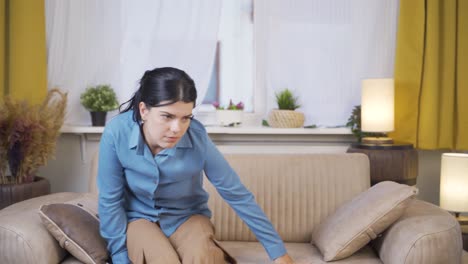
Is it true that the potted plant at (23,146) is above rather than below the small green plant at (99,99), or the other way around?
below

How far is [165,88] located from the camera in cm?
171

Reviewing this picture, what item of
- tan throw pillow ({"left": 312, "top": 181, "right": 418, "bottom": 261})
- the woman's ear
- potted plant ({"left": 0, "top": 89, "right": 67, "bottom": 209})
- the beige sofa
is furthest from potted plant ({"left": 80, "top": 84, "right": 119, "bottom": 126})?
tan throw pillow ({"left": 312, "top": 181, "right": 418, "bottom": 261})

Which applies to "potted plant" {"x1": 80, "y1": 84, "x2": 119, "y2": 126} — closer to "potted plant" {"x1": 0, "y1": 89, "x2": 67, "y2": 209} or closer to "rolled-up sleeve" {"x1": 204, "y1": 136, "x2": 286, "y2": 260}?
"potted plant" {"x1": 0, "y1": 89, "x2": 67, "y2": 209}

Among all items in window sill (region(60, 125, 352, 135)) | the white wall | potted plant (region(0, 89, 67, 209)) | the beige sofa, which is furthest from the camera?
the white wall

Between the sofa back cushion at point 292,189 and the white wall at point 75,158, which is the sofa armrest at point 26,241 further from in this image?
the white wall at point 75,158

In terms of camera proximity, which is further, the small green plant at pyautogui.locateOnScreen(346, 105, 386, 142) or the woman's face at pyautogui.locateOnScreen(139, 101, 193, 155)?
the small green plant at pyautogui.locateOnScreen(346, 105, 386, 142)

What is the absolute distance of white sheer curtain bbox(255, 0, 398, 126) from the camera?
10.4 ft

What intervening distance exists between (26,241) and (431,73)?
2251 millimetres

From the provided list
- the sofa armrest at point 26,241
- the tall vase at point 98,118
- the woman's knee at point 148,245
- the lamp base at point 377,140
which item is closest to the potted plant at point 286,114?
the lamp base at point 377,140

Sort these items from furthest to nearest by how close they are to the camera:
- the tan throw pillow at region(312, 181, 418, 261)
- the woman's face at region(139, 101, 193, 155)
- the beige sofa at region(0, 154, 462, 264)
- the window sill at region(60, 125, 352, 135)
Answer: the window sill at region(60, 125, 352, 135) → the beige sofa at region(0, 154, 462, 264) → the tan throw pillow at region(312, 181, 418, 261) → the woman's face at region(139, 101, 193, 155)

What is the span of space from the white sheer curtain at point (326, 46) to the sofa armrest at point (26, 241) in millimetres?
1653

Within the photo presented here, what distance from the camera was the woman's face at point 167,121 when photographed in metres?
1.70

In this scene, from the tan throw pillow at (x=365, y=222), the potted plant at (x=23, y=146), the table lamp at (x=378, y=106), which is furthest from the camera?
the table lamp at (x=378, y=106)

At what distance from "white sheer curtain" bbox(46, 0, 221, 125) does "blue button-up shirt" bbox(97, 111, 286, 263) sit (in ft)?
4.03
